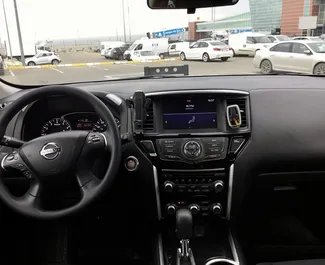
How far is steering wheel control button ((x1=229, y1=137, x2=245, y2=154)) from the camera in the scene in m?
2.32

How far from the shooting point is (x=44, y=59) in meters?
4.73

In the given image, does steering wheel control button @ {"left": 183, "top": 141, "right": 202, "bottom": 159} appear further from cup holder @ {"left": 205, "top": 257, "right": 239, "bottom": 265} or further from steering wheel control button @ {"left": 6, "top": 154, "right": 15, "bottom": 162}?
steering wheel control button @ {"left": 6, "top": 154, "right": 15, "bottom": 162}

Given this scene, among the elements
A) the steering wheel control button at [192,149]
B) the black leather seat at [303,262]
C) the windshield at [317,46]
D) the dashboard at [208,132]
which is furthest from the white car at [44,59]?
the windshield at [317,46]

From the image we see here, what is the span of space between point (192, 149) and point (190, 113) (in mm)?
233

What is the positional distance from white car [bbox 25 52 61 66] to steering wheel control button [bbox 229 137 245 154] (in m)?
2.44

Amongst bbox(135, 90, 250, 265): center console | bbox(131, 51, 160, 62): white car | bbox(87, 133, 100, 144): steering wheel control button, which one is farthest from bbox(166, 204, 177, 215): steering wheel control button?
bbox(131, 51, 160, 62): white car

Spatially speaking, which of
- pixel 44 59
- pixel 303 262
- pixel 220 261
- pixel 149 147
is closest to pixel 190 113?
pixel 149 147

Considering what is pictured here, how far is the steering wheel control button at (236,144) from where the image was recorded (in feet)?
7.62

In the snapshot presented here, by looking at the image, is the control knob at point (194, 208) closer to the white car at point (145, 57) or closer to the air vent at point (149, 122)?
the air vent at point (149, 122)

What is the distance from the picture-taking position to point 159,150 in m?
2.30


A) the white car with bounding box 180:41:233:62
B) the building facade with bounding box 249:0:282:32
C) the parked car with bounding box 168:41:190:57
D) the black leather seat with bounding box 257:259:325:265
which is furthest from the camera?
the building facade with bounding box 249:0:282:32

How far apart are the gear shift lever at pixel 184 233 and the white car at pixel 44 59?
96.0 inches

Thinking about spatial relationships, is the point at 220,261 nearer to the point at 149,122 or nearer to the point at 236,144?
the point at 236,144

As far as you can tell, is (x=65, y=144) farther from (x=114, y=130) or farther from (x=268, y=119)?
(x=268, y=119)
